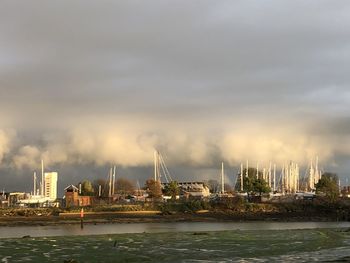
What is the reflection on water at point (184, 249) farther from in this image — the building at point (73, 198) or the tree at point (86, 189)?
the tree at point (86, 189)

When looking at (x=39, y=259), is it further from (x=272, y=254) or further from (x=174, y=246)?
(x=272, y=254)

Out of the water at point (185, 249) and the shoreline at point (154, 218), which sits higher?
the water at point (185, 249)

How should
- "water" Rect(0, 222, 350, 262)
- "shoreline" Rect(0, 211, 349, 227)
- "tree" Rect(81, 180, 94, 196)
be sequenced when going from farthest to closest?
"tree" Rect(81, 180, 94, 196)
"shoreline" Rect(0, 211, 349, 227)
"water" Rect(0, 222, 350, 262)

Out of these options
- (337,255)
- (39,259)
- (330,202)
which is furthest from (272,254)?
(330,202)

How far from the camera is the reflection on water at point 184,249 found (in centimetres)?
3566

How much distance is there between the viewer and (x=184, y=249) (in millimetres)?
40812

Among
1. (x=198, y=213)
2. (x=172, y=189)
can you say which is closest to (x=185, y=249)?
(x=198, y=213)

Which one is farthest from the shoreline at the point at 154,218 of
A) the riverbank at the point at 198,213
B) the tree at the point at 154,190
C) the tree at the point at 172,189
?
the tree at the point at 172,189

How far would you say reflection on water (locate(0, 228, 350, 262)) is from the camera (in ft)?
117

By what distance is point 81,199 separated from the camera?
148 metres

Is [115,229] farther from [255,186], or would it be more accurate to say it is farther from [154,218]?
[255,186]

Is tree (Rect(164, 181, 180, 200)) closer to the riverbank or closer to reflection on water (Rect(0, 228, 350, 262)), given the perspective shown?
the riverbank

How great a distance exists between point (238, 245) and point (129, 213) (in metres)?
77.8

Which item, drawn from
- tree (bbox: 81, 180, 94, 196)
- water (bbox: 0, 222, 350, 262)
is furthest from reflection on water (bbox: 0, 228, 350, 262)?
tree (bbox: 81, 180, 94, 196)
